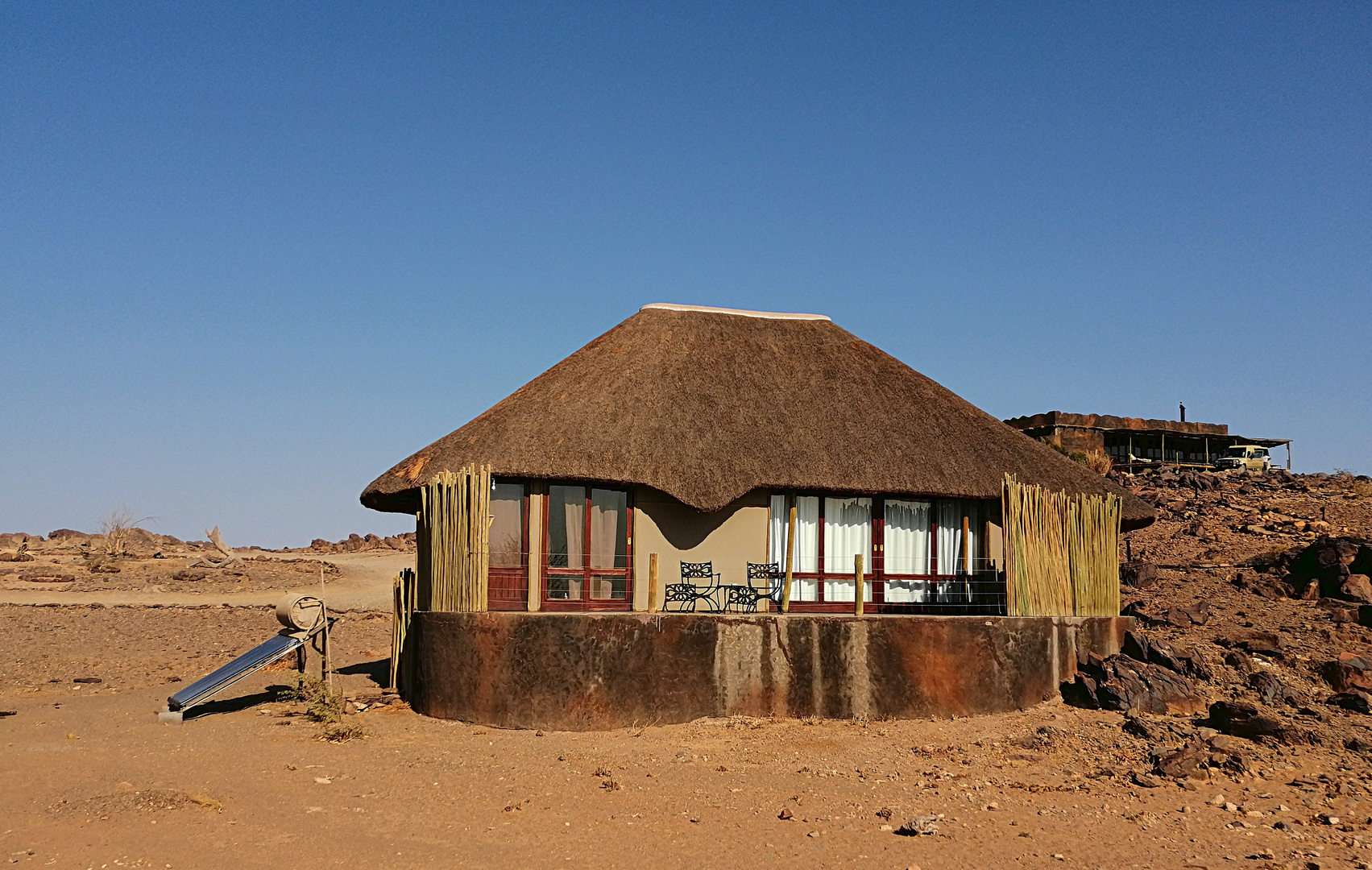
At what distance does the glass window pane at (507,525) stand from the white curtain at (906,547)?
16.7ft

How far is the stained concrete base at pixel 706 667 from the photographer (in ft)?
39.1

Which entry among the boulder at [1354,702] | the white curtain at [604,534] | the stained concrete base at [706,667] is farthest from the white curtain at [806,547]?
the boulder at [1354,702]

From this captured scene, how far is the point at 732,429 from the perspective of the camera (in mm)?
14430

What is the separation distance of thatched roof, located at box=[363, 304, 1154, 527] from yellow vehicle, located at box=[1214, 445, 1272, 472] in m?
24.8

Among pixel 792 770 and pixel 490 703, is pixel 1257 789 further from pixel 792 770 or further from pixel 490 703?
pixel 490 703

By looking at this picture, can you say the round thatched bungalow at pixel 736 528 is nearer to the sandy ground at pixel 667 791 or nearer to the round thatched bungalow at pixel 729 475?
the round thatched bungalow at pixel 729 475

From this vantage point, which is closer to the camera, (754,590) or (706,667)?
(706,667)

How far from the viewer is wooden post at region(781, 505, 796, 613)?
1454 cm

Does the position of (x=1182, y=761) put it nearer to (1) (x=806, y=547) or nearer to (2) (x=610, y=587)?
(1) (x=806, y=547)

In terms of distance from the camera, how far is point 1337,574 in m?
18.8

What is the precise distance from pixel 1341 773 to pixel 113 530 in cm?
3563

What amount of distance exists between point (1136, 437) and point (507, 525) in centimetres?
2854

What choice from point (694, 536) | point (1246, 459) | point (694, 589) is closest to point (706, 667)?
point (694, 589)

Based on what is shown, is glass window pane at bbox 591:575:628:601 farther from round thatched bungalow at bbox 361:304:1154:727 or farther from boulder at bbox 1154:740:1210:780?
boulder at bbox 1154:740:1210:780
